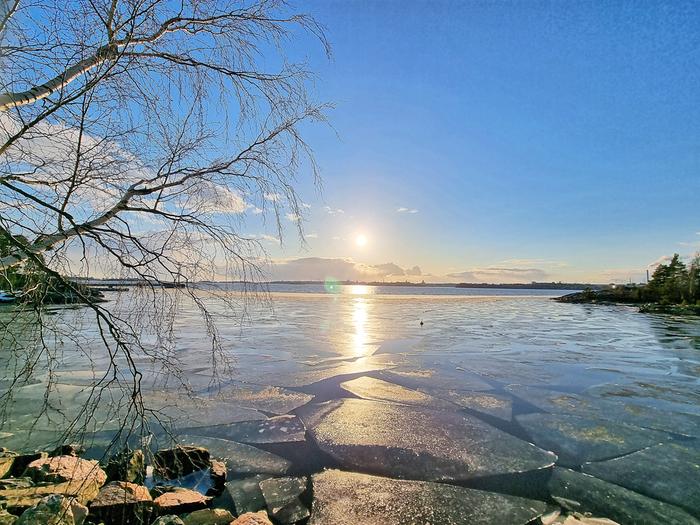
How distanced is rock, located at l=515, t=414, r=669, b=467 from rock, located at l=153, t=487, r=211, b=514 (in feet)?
12.3

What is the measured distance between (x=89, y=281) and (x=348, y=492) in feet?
9.42

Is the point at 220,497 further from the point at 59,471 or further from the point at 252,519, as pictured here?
the point at 59,471

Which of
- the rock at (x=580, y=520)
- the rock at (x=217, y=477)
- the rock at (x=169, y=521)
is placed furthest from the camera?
the rock at (x=217, y=477)

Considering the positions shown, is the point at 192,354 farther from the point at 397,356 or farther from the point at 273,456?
the point at 273,456

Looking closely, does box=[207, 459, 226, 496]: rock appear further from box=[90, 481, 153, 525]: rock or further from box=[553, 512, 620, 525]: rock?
box=[553, 512, 620, 525]: rock

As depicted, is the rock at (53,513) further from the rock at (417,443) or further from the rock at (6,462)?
the rock at (417,443)

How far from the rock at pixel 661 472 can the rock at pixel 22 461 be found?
18.5ft

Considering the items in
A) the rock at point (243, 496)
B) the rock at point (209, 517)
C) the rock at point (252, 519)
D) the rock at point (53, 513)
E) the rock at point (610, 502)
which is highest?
the rock at point (53, 513)

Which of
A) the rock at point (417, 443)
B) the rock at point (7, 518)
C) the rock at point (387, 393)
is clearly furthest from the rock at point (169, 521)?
the rock at point (387, 393)

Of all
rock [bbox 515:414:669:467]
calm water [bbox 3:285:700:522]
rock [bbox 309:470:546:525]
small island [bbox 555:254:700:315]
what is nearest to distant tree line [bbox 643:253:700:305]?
small island [bbox 555:254:700:315]

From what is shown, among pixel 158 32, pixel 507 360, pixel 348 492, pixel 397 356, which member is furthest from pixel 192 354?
pixel 158 32

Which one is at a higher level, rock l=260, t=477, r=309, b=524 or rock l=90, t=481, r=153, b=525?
rock l=90, t=481, r=153, b=525

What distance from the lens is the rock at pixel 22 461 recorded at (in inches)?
140

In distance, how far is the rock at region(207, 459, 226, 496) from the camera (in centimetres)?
351
